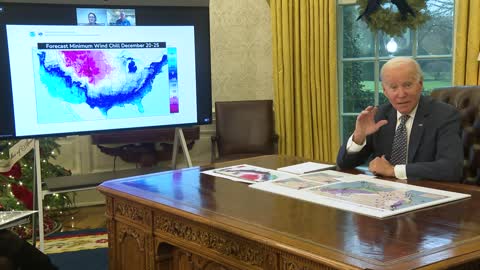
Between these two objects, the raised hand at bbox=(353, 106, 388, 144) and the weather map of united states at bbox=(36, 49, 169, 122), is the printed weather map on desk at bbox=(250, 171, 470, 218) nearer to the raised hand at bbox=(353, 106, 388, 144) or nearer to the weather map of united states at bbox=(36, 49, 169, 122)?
the raised hand at bbox=(353, 106, 388, 144)

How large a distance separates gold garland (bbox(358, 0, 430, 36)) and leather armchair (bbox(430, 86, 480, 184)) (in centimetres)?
135

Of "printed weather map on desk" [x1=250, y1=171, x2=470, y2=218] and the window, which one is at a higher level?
the window

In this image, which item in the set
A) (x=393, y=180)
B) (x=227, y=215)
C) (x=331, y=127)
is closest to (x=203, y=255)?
(x=227, y=215)

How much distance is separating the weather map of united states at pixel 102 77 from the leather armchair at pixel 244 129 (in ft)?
4.61

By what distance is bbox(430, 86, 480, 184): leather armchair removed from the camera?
265 centimetres

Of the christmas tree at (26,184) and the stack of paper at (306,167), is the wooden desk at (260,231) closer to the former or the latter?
the stack of paper at (306,167)

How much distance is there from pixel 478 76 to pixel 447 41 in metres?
0.58

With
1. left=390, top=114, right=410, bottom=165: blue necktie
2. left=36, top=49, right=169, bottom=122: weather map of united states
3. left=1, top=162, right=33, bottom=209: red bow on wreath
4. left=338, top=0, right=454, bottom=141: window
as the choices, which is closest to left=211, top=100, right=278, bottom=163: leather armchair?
left=338, top=0, right=454, bottom=141: window

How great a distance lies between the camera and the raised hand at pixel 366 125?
2.49 meters

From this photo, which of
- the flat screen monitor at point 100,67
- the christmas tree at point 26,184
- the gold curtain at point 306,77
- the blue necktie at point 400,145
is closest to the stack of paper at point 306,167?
the blue necktie at point 400,145

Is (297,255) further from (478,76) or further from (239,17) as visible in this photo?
(239,17)

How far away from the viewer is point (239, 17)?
208 inches

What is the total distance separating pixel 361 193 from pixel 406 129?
2.36ft

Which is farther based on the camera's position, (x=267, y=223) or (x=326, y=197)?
(x=326, y=197)
